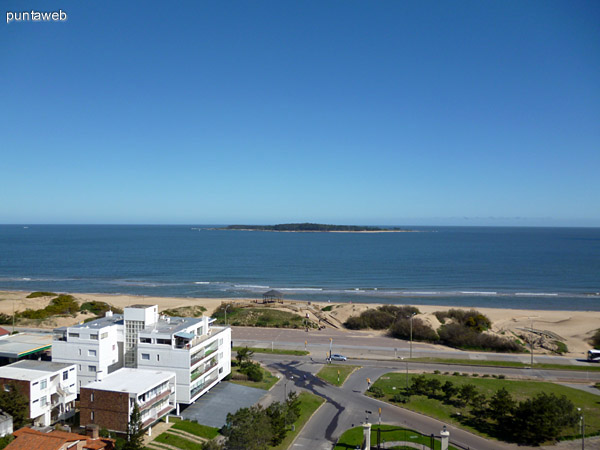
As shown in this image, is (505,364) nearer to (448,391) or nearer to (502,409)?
(448,391)

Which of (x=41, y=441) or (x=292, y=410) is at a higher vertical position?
(x=41, y=441)

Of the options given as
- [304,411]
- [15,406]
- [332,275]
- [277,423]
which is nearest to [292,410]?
[277,423]

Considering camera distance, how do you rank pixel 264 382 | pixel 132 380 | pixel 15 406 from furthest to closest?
pixel 264 382
pixel 132 380
pixel 15 406

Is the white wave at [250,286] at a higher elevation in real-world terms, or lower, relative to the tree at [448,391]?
lower

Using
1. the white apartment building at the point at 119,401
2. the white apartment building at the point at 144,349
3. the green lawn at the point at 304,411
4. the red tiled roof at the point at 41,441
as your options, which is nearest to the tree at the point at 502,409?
the green lawn at the point at 304,411

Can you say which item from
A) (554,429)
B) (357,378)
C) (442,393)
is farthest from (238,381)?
(554,429)

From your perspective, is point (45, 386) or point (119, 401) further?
point (45, 386)

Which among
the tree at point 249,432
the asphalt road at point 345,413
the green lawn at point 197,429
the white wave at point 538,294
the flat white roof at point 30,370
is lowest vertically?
the white wave at point 538,294

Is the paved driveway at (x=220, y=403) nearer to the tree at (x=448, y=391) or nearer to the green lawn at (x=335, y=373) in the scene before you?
the green lawn at (x=335, y=373)
